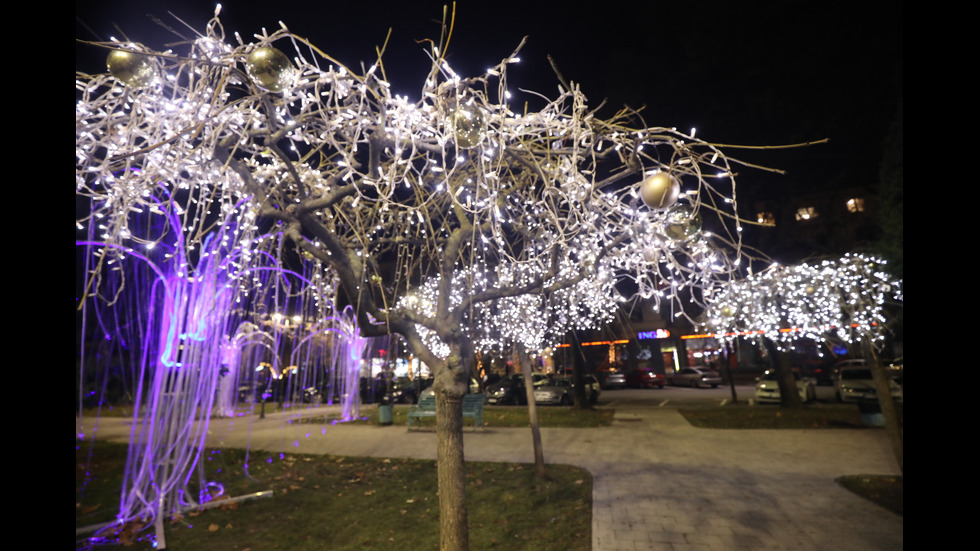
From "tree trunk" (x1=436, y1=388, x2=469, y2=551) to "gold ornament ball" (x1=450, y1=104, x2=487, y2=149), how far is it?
6.94 feet

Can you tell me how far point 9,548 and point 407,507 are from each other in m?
5.15

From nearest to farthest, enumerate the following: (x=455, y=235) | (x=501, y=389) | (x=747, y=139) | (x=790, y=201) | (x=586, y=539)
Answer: (x=455, y=235) → (x=586, y=539) → (x=747, y=139) → (x=790, y=201) → (x=501, y=389)

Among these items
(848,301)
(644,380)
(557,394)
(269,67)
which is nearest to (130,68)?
(269,67)

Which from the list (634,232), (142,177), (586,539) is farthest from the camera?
(586,539)

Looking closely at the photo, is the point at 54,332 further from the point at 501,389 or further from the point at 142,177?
the point at 501,389

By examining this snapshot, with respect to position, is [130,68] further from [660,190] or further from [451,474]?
[451,474]

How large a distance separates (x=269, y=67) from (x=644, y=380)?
2856 cm

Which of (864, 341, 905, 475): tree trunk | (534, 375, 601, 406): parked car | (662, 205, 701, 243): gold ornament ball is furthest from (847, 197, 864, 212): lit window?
(662, 205, 701, 243): gold ornament ball

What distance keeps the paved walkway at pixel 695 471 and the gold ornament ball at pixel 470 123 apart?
166 inches

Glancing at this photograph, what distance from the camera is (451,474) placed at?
362cm

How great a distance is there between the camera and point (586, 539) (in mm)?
4648

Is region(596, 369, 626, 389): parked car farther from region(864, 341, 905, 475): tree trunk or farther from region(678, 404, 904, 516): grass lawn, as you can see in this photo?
region(864, 341, 905, 475): tree trunk

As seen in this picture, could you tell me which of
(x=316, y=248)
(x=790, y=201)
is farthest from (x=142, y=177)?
(x=790, y=201)

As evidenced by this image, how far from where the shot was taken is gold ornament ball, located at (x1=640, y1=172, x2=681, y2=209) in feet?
8.95
